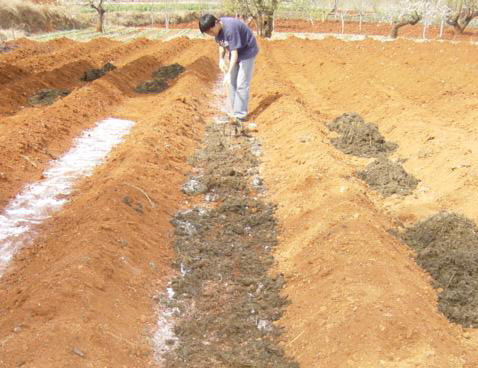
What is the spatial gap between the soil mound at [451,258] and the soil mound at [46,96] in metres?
8.60

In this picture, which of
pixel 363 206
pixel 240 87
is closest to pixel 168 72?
pixel 240 87

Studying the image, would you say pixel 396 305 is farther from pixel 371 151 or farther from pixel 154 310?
pixel 371 151

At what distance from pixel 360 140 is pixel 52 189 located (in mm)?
5268

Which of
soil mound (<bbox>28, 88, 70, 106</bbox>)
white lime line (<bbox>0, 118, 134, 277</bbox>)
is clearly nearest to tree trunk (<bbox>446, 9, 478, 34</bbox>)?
soil mound (<bbox>28, 88, 70, 106</bbox>)

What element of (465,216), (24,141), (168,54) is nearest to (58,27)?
(168,54)

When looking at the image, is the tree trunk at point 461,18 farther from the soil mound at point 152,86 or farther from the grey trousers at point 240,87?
the grey trousers at point 240,87

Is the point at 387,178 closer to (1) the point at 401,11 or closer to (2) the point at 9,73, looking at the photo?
(2) the point at 9,73

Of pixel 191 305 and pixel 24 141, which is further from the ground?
pixel 24 141

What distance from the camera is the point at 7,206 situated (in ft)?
20.3

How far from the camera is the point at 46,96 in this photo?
11531 millimetres

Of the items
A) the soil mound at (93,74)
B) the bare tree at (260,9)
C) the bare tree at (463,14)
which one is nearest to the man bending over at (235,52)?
the soil mound at (93,74)

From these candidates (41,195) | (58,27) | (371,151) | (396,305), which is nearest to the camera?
(396,305)

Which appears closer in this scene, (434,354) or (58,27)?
(434,354)

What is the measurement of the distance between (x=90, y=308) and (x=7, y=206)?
9.39 ft
